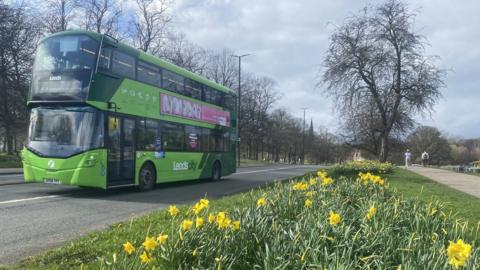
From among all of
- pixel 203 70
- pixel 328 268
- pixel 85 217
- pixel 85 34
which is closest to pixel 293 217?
pixel 328 268

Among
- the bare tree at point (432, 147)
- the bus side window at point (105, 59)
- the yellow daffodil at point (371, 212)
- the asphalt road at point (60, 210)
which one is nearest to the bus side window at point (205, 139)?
the asphalt road at point (60, 210)

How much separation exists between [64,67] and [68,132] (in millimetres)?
1736

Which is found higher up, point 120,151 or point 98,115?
point 98,115

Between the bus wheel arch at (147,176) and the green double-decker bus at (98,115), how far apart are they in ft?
0.10

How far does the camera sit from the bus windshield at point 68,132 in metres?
12.8

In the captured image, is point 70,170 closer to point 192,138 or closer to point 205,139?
point 192,138

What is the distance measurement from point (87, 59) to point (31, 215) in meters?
4.92

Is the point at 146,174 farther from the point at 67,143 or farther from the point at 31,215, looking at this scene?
the point at 31,215

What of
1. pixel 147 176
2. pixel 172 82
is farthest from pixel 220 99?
pixel 147 176

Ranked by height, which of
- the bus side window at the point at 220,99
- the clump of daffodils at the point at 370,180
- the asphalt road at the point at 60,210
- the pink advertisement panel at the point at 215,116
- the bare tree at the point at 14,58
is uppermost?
the bare tree at the point at 14,58

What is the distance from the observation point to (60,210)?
10.5 metres

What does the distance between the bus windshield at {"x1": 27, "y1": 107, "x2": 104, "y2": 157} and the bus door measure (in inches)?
21.4

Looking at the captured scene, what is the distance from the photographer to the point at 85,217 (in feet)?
32.0

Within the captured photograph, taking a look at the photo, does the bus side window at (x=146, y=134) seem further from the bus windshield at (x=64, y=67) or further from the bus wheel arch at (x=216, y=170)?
the bus wheel arch at (x=216, y=170)
